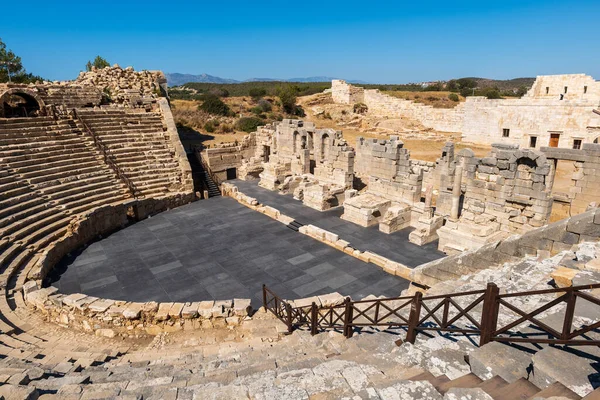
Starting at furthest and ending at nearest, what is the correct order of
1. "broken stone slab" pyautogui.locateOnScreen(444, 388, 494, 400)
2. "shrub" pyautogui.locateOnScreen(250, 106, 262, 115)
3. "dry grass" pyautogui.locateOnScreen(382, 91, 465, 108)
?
"dry grass" pyautogui.locateOnScreen(382, 91, 465, 108) → "shrub" pyautogui.locateOnScreen(250, 106, 262, 115) → "broken stone slab" pyautogui.locateOnScreen(444, 388, 494, 400)

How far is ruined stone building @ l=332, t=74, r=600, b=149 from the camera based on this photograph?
73.2 ft

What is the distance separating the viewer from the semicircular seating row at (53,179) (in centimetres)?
939

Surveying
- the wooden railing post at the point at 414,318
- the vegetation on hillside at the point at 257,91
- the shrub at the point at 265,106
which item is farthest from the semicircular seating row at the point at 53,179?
the vegetation on hillside at the point at 257,91

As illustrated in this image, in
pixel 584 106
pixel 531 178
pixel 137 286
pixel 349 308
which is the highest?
pixel 584 106

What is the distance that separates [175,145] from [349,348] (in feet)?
57.0

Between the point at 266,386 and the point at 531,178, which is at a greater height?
the point at 531,178

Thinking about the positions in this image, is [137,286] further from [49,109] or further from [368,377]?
[49,109]

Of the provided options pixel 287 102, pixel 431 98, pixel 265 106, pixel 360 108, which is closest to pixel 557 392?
pixel 265 106

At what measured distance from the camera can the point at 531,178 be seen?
1125 centimetres

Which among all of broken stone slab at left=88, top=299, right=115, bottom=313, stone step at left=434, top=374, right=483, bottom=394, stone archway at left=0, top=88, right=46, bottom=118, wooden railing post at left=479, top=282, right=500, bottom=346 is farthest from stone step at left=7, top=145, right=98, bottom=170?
wooden railing post at left=479, top=282, right=500, bottom=346

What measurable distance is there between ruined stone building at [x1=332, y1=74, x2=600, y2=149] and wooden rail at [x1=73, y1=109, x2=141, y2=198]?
2510 cm

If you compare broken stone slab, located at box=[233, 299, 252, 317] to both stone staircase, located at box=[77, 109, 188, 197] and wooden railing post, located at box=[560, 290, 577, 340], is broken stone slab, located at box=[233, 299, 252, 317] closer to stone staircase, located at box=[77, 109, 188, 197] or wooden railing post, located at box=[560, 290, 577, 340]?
wooden railing post, located at box=[560, 290, 577, 340]

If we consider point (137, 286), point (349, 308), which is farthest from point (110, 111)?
point (349, 308)

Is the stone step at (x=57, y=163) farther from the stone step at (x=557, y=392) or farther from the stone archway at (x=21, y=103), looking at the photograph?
the stone step at (x=557, y=392)
